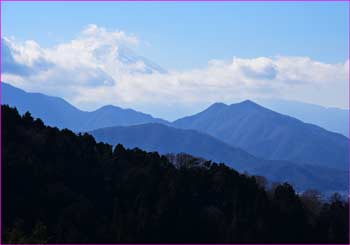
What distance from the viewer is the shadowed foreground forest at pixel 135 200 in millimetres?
30203

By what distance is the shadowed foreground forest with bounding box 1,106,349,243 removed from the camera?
99.1ft

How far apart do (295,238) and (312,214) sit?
3.05 metres

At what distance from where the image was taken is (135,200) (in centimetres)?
3338

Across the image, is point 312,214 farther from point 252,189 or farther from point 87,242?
point 87,242

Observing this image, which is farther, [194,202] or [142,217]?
[194,202]

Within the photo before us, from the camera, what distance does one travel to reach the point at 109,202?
33781 mm

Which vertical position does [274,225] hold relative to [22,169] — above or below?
below

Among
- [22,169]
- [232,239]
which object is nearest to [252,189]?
[232,239]

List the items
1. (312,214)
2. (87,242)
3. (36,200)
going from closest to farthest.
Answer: (87,242) → (36,200) → (312,214)

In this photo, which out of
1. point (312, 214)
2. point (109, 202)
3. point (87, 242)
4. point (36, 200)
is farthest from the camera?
point (312, 214)

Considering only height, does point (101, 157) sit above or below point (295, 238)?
above

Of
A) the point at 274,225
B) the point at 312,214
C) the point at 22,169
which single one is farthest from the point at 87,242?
the point at 312,214

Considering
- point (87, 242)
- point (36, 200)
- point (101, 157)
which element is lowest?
point (87, 242)

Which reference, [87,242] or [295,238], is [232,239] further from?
[87,242]
